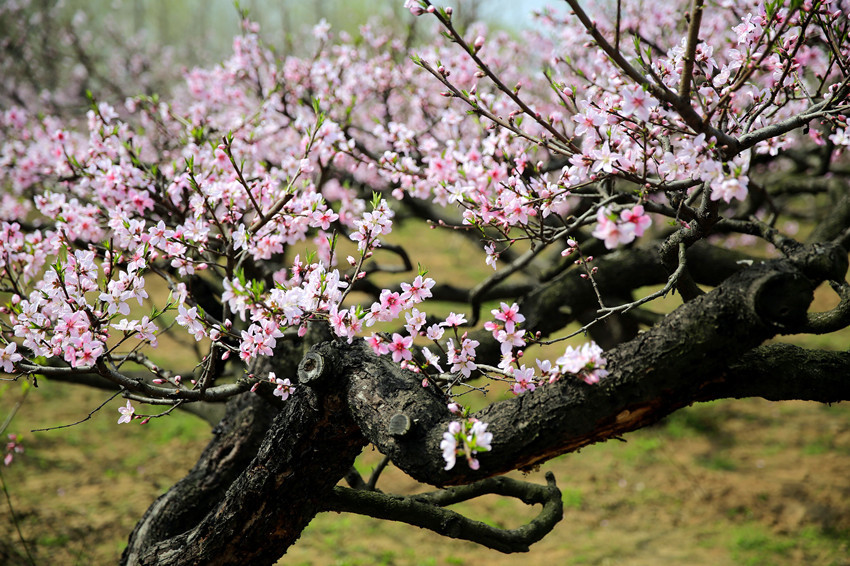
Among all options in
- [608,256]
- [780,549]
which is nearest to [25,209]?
[608,256]

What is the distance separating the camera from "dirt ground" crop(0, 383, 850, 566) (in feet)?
17.6

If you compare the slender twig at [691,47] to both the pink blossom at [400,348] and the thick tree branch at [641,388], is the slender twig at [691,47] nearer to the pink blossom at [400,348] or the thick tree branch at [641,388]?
the thick tree branch at [641,388]

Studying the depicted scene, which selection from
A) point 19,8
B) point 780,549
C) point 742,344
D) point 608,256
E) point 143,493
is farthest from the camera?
point 19,8

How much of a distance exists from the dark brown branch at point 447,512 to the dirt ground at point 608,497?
9.07 ft

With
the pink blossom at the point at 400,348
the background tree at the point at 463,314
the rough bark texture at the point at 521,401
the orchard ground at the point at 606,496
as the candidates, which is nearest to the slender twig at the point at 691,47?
the background tree at the point at 463,314

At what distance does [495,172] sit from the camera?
348 cm

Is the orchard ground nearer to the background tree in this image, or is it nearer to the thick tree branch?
the background tree

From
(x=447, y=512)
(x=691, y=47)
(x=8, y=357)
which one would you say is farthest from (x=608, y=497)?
(x=8, y=357)

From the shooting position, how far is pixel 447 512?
283 cm

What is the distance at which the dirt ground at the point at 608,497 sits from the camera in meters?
5.38

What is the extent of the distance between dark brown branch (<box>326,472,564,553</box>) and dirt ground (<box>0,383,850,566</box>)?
109 inches

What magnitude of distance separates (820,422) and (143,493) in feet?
27.0

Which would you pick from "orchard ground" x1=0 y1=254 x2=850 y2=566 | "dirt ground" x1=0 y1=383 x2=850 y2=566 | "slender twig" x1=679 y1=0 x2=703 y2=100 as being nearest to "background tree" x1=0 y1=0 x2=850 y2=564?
"slender twig" x1=679 y1=0 x2=703 y2=100

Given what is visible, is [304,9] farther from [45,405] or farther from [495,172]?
[495,172]
